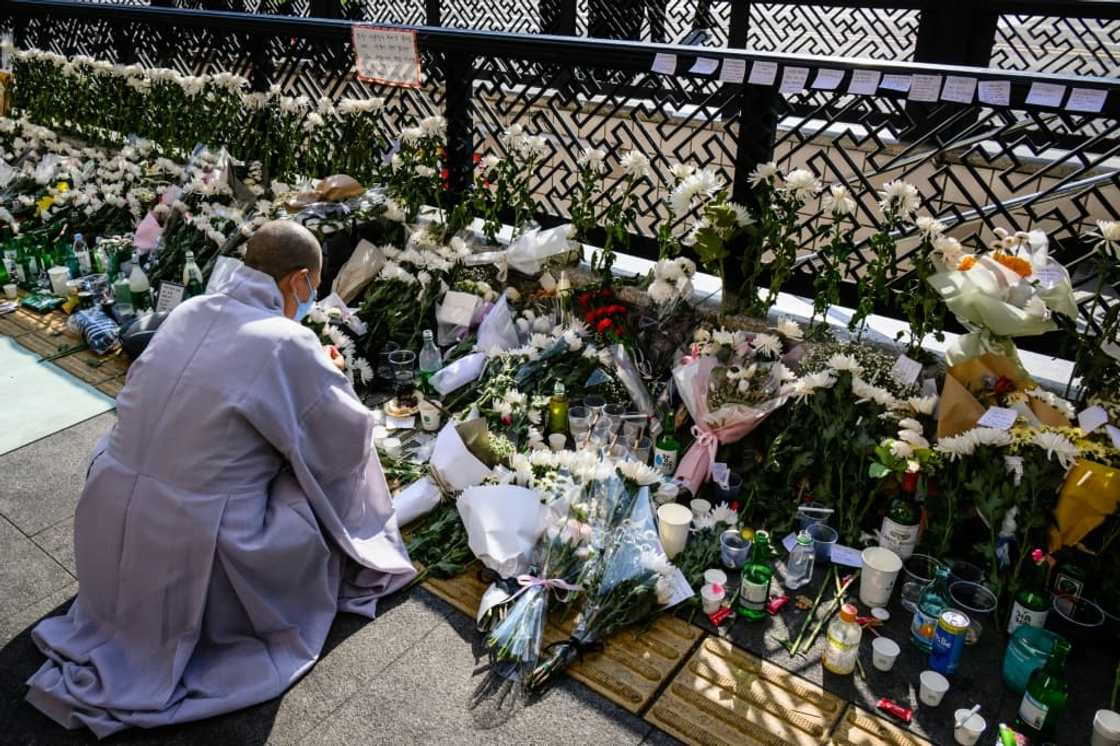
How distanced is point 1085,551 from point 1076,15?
5706 millimetres

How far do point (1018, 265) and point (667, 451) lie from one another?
5.73 feet

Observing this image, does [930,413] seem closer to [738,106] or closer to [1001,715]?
[1001,715]

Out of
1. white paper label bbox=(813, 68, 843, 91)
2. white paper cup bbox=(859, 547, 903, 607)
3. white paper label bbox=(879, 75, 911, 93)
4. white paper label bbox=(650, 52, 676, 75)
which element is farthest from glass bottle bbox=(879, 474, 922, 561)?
white paper label bbox=(650, 52, 676, 75)

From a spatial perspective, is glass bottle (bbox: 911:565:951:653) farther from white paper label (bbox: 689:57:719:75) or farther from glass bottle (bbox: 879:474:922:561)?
white paper label (bbox: 689:57:719:75)

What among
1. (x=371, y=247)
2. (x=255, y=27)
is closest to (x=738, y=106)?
(x=371, y=247)

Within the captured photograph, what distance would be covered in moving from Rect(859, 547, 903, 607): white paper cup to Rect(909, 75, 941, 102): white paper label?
2060mm

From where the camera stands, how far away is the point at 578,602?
11.4ft

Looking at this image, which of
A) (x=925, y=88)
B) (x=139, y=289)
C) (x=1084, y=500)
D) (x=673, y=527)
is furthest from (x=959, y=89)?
(x=139, y=289)

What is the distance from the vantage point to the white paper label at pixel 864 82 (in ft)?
13.3

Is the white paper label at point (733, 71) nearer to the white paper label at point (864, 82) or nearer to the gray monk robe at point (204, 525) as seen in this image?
the white paper label at point (864, 82)

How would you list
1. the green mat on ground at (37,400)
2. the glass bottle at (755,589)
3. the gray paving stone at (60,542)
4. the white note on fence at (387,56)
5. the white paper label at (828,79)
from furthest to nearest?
the white note on fence at (387,56) → the green mat on ground at (37,400) → the white paper label at (828,79) → the gray paving stone at (60,542) → the glass bottle at (755,589)

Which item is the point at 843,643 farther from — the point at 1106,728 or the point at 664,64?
the point at 664,64

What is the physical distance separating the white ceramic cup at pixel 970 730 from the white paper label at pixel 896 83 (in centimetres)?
272

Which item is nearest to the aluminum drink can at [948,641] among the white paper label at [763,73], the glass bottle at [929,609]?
the glass bottle at [929,609]
